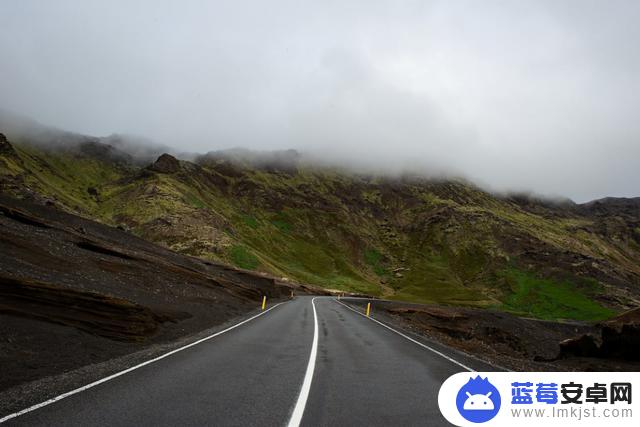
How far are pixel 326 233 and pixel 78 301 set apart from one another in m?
149

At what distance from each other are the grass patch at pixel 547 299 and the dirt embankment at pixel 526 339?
50134 mm

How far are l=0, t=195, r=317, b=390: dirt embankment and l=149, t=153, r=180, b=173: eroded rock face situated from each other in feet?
304

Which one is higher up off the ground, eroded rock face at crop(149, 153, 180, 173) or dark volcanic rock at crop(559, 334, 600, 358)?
eroded rock face at crop(149, 153, 180, 173)

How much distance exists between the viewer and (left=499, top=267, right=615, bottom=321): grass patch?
11169 cm

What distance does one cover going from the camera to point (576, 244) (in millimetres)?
182750

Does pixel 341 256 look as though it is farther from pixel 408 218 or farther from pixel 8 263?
pixel 8 263

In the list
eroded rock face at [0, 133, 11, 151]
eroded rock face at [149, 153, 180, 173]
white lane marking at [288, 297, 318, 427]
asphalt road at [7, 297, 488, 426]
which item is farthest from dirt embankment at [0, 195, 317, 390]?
eroded rock face at [149, 153, 180, 173]

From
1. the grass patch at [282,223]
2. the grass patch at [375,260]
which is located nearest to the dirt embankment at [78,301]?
the grass patch at [282,223]

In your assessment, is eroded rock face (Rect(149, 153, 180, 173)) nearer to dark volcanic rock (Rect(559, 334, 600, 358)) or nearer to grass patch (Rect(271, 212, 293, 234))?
grass patch (Rect(271, 212, 293, 234))

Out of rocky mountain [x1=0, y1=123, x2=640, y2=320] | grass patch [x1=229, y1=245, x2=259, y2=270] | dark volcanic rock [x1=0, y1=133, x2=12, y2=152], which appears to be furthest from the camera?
rocky mountain [x1=0, y1=123, x2=640, y2=320]

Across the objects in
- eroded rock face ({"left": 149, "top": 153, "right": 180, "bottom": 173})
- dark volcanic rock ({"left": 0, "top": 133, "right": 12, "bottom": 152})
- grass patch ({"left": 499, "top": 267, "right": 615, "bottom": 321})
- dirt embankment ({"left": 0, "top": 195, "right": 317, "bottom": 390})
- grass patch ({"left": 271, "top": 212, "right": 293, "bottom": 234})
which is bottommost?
grass patch ({"left": 499, "top": 267, "right": 615, "bottom": 321})

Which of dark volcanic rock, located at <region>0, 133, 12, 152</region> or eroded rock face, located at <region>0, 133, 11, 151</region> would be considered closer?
eroded rock face, located at <region>0, 133, 11, 151</region>

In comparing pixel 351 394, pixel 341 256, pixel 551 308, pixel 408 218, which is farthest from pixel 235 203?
pixel 351 394

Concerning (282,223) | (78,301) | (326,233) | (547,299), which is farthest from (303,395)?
(326,233)
